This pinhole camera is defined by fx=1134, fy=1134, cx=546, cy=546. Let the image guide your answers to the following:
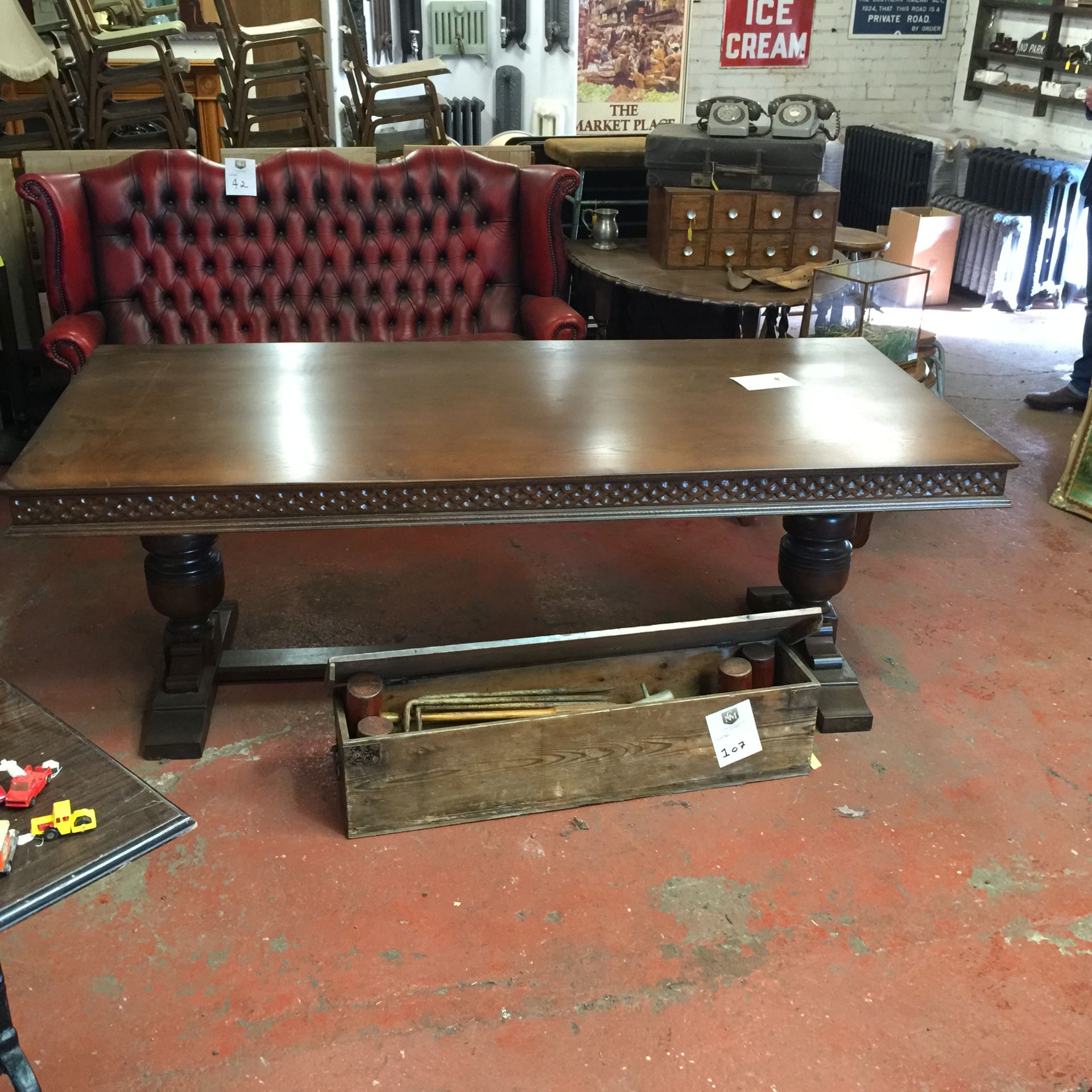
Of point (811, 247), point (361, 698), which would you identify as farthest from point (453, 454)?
point (811, 247)

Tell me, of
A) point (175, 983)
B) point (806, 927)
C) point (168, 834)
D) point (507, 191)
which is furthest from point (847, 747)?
point (507, 191)

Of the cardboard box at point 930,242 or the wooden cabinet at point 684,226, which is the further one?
the cardboard box at point 930,242

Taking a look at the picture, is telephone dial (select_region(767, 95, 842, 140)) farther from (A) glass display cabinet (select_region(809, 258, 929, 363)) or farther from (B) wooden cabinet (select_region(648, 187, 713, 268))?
(A) glass display cabinet (select_region(809, 258, 929, 363))

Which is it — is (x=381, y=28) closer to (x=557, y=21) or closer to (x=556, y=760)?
(x=557, y=21)

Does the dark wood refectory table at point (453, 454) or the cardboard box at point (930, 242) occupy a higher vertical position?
the dark wood refectory table at point (453, 454)

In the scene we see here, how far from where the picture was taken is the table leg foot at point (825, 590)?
287cm

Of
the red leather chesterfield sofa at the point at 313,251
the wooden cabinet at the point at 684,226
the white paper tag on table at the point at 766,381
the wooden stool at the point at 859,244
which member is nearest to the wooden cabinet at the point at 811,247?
the wooden stool at the point at 859,244

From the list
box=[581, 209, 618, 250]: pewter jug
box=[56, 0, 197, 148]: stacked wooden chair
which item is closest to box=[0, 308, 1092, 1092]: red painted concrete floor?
box=[581, 209, 618, 250]: pewter jug

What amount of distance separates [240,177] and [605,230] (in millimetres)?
1546

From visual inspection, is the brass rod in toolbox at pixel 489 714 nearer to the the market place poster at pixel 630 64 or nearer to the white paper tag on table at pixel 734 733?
the white paper tag on table at pixel 734 733

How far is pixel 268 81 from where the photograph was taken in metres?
5.66

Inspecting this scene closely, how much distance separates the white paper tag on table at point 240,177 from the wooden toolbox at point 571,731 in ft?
7.48

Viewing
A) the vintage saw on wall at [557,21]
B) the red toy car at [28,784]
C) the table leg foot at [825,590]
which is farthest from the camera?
the vintage saw on wall at [557,21]

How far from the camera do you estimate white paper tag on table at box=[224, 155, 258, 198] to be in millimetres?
4055
